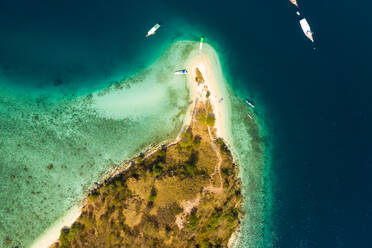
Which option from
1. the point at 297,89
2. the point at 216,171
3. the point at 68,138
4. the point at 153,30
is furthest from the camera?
the point at 297,89

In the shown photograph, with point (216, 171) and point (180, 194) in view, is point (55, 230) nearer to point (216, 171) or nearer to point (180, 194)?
point (180, 194)

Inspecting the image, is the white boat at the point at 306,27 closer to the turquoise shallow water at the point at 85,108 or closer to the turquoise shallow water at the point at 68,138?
the turquoise shallow water at the point at 85,108

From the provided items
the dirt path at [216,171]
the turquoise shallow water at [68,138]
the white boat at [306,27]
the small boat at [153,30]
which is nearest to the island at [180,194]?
the dirt path at [216,171]

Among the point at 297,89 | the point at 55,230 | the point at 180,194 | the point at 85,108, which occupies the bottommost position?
the point at 180,194

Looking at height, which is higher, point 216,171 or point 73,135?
point 73,135

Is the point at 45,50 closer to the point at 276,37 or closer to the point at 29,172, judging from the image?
the point at 29,172

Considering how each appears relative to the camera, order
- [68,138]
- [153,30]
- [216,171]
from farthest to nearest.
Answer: [153,30] < [68,138] < [216,171]

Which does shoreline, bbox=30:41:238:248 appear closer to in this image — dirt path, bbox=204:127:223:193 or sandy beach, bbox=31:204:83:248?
sandy beach, bbox=31:204:83:248

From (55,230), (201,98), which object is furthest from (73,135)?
(201,98)
